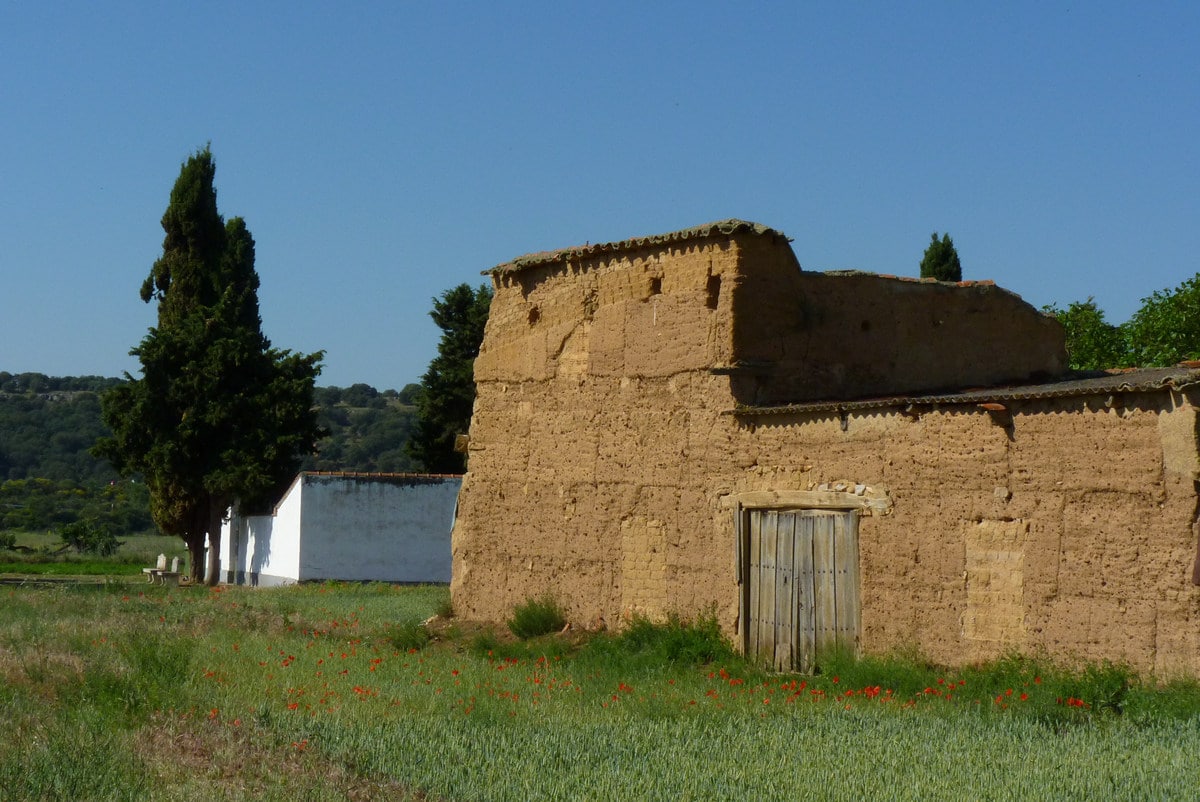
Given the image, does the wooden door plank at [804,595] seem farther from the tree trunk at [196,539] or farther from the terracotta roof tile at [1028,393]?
the tree trunk at [196,539]

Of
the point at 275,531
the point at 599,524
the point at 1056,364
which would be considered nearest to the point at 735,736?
the point at 599,524

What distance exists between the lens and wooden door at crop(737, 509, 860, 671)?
42.0ft

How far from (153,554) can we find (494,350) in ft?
141

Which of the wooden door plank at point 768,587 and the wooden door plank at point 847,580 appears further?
the wooden door plank at point 768,587

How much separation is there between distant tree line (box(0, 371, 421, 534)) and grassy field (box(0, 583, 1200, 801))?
48.2m

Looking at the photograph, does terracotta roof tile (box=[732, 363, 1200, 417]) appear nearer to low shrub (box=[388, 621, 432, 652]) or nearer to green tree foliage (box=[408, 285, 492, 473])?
low shrub (box=[388, 621, 432, 652])

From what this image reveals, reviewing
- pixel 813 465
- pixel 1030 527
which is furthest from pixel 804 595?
pixel 1030 527

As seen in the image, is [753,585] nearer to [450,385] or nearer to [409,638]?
[409,638]

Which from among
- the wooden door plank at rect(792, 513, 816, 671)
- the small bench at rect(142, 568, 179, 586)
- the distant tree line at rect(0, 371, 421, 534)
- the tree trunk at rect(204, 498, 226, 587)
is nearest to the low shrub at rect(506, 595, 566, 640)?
the wooden door plank at rect(792, 513, 816, 671)

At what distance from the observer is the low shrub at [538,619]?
51.5 ft

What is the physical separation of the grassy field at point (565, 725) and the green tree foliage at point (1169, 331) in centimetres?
1634

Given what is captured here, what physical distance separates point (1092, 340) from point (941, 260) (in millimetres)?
5378

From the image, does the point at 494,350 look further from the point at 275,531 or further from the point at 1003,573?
the point at 275,531

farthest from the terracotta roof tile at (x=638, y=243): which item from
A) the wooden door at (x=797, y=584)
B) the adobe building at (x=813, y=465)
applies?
the wooden door at (x=797, y=584)
